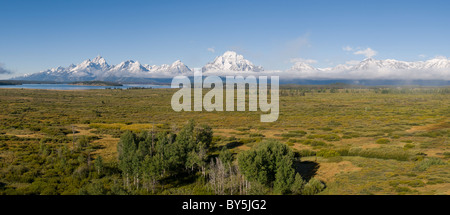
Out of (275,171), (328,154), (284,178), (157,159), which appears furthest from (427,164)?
(157,159)

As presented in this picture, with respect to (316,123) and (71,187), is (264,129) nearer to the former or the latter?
(316,123)

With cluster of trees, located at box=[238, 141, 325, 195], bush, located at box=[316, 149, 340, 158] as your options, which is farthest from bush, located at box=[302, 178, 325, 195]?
bush, located at box=[316, 149, 340, 158]

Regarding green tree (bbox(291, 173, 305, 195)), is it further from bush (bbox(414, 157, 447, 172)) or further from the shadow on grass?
bush (bbox(414, 157, 447, 172))

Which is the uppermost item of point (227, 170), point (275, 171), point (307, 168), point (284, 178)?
point (275, 171)

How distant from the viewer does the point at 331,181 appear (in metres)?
26.5

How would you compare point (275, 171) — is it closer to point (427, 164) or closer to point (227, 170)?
point (227, 170)

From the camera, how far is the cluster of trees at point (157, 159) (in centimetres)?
2624

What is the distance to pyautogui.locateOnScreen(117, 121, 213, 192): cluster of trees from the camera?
26.2 meters

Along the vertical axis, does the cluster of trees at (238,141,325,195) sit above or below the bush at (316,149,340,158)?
above

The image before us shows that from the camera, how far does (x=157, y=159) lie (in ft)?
88.0

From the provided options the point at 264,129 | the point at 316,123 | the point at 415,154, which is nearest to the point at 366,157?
the point at 415,154

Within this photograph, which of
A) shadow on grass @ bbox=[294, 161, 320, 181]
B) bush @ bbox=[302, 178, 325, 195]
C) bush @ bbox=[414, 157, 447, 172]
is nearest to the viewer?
bush @ bbox=[302, 178, 325, 195]

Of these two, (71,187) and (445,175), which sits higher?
(445,175)

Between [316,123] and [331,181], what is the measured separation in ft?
148
